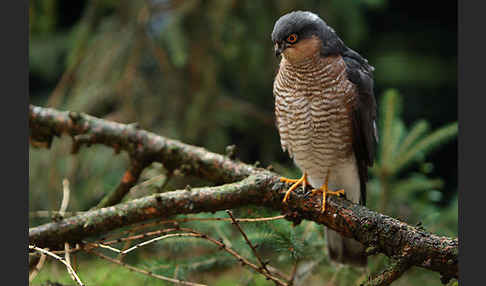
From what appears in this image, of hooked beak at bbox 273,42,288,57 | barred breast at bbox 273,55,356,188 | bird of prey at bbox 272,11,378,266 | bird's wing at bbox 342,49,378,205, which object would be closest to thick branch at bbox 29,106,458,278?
bird of prey at bbox 272,11,378,266

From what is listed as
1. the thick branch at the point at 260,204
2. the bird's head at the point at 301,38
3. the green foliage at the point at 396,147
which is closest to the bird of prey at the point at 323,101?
the bird's head at the point at 301,38

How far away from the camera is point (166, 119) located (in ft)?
11.6

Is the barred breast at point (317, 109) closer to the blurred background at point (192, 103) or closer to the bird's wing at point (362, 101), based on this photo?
the bird's wing at point (362, 101)

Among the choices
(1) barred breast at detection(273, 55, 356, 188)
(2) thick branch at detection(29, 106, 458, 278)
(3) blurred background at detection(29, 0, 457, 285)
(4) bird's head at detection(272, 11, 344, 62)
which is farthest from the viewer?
(3) blurred background at detection(29, 0, 457, 285)

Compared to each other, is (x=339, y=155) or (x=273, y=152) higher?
(x=339, y=155)

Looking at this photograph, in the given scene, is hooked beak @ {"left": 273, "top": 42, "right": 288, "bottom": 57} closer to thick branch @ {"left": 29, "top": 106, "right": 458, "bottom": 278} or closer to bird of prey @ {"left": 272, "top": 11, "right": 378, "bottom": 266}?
bird of prey @ {"left": 272, "top": 11, "right": 378, "bottom": 266}

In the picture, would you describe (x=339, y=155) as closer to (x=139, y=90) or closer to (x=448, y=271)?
(x=448, y=271)

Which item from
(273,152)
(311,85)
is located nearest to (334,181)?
(311,85)

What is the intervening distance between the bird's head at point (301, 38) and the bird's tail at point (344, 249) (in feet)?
2.91

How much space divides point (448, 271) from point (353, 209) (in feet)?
1.36

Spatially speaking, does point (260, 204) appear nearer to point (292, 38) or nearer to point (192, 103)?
point (292, 38)

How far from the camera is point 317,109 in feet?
6.65

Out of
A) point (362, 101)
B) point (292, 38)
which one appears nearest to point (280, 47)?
point (292, 38)

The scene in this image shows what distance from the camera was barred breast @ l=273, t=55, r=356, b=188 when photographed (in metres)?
2.02
